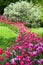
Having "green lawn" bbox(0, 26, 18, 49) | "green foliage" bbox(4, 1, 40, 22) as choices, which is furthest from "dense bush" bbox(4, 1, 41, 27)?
"green lawn" bbox(0, 26, 18, 49)

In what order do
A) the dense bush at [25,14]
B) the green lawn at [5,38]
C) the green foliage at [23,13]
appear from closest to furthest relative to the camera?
1. the green lawn at [5,38]
2. the dense bush at [25,14]
3. the green foliage at [23,13]

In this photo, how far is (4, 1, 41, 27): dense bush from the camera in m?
22.0

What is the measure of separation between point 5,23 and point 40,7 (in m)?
6.26

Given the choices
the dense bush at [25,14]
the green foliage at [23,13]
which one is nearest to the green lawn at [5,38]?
the dense bush at [25,14]

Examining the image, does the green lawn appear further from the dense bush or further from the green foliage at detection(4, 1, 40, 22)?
the green foliage at detection(4, 1, 40, 22)

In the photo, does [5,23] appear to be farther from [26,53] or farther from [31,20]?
[26,53]

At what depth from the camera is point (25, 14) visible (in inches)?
880

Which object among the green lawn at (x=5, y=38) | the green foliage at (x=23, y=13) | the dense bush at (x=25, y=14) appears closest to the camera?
the green lawn at (x=5, y=38)

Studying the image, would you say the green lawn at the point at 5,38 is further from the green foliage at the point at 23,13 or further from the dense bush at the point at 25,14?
the green foliage at the point at 23,13

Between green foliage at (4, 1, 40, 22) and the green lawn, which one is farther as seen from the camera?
green foliage at (4, 1, 40, 22)

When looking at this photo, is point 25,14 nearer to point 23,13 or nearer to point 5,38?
point 23,13

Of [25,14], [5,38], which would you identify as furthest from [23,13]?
[5,38]

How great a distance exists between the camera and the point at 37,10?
22.7 meters

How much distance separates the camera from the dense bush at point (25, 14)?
2202 centimetres
